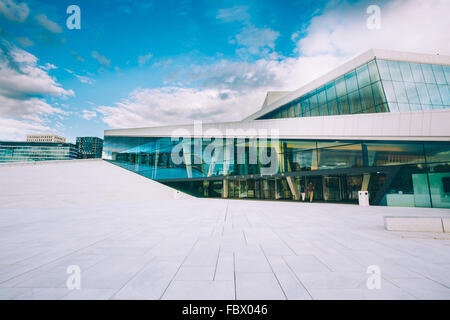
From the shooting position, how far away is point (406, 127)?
46.4 ft

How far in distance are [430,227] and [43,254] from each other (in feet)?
38.6

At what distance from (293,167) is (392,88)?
40.2 feet

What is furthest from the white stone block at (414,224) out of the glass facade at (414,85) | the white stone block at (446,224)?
the glass facade at (414,85)

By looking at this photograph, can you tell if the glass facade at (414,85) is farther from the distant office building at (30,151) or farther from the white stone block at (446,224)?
the distant office building at (30,151)

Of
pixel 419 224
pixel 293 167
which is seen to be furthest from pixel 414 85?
pixel 419 224

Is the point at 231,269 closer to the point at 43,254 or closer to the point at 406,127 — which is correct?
the point at 43,254

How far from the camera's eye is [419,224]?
22.7 feet

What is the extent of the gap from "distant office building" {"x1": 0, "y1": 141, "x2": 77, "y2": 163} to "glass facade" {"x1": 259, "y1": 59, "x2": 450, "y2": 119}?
568 feet

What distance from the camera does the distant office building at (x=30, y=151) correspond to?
129375 millimetres

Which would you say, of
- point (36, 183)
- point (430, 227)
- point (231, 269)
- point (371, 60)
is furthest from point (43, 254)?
point (371, 60)

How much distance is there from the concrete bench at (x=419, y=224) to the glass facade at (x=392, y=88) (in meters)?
15.2

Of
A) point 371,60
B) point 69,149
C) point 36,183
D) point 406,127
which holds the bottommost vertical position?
point 36,183

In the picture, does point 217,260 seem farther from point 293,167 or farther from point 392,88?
point 392,88

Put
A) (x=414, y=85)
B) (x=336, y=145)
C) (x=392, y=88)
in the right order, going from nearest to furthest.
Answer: (x=336, y=145) < (x=392, y=88) < (x=414, y=85)
